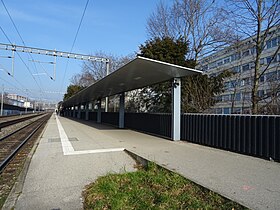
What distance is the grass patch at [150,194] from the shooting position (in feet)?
11.7

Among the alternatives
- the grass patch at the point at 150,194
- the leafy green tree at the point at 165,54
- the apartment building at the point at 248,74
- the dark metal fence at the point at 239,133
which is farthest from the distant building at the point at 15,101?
the grass patch at the point at 150,194

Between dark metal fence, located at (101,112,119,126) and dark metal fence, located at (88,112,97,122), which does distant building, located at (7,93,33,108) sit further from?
dark metal fence, located at (101,112,119,126)

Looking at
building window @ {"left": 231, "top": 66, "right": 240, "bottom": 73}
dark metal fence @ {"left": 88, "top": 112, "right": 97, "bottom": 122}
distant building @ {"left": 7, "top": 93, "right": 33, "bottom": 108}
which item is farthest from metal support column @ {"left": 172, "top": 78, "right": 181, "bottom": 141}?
distant building @ {"left": 7, "top": 93, "right": 33, "bottom": 108}

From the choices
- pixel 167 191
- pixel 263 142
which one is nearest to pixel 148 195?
pixel 167 191

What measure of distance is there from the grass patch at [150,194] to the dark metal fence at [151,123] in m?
6.92

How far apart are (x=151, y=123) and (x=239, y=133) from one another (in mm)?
7115

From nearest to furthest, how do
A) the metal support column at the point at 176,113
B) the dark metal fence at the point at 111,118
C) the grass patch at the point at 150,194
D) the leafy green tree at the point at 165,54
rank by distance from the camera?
1. the grass patch at the point at 150,194
2. the metal support column at the point at 176,113
3. the leafy green tree at the point at 165,54
4. the dark metal fence at the point at 111,118

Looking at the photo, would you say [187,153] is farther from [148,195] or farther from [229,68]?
[229,68]

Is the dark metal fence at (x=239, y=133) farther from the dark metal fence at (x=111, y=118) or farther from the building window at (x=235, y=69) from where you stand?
the dark metal fence at (x=111, y=118)

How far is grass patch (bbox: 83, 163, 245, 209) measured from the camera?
3.56 meters

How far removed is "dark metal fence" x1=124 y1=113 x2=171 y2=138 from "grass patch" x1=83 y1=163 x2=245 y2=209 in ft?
22.7

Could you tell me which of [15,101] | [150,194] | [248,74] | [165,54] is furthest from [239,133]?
[15,101]

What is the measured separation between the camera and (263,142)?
6.63 metres

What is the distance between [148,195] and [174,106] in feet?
23.3
